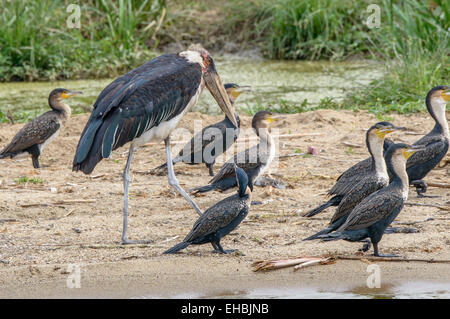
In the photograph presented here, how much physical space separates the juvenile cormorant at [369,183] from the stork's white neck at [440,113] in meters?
0.99

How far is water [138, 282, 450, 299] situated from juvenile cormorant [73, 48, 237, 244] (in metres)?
1.16

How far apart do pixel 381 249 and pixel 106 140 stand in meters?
2.26

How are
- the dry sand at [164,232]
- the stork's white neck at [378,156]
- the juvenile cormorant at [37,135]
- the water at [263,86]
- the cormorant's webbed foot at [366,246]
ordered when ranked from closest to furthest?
the dry sand at [164,232] → the cormorant's webbed foot at [366,246] → the stork's white neck at [378,156] → the juvenile cormorant at [37,135] → the water at [263,86]

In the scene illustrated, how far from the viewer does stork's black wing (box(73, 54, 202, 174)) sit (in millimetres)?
5629

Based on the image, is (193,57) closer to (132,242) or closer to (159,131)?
(159,131)

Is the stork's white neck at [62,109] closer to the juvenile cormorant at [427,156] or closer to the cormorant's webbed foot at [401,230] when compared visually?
the juvenile cormorant at [427,156]

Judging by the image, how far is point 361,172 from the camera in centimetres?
632

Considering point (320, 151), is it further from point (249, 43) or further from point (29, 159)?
point (249, 43)

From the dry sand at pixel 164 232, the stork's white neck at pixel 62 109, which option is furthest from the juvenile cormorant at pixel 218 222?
the stork's white neck at pixel 62 109

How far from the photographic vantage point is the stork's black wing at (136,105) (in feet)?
18.5

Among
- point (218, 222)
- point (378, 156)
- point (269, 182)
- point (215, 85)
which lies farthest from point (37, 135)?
point (378, 156)
